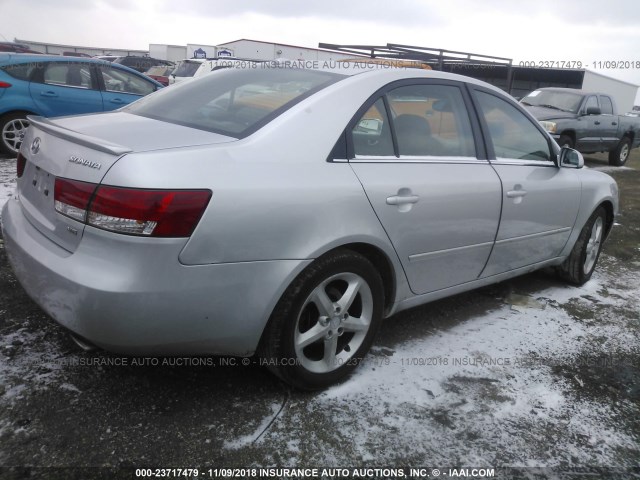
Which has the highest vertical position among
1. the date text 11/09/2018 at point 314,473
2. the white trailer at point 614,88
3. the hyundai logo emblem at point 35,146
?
the white trailer at point 614,88

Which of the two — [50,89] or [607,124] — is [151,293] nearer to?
[50,89]

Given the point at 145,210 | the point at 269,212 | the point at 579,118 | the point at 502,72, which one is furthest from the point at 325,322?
the point at 502,72

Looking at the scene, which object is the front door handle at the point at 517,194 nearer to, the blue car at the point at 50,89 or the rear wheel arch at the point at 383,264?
the rear wheel arch at the point at 383,264

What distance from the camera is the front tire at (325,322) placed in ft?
7.23

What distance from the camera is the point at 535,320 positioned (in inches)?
138

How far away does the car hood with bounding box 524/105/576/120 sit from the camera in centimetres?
986

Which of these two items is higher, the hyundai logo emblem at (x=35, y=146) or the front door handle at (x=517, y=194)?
the hyundai logo emblem at (x=35, y=146)

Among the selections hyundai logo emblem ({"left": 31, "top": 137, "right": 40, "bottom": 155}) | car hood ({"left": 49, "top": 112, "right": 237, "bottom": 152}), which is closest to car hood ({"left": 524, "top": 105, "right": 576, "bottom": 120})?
car hood ({"left": 49, "top": 112, "right": 237, "bottom": 152})

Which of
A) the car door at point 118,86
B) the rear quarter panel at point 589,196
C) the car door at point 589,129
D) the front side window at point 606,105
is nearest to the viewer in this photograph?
the rear quarter panel at point 589,196

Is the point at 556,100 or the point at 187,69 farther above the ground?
the point at 187,69

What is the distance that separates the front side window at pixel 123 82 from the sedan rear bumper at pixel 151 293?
21.0 feet

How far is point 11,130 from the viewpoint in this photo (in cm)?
695

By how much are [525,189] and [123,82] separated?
22.0 ft

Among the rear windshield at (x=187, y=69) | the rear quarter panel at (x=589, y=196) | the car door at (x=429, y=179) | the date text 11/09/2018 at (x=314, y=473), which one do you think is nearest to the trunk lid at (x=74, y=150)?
the car door at (x=429, y=179)
